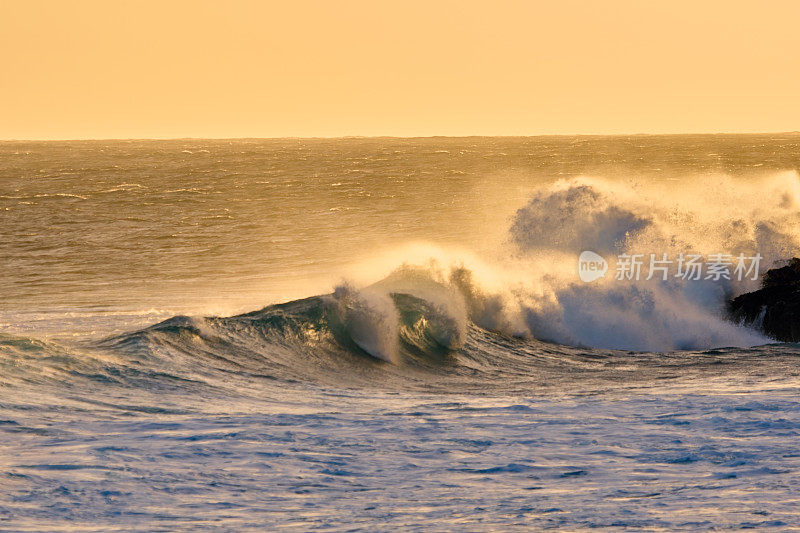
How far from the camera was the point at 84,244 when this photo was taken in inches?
1193

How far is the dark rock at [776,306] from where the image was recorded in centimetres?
1458

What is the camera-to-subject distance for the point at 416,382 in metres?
11.9

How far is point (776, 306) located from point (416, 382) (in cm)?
689

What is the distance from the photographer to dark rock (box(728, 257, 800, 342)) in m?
14.6

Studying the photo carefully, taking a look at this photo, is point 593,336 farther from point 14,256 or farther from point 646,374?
point 14,256

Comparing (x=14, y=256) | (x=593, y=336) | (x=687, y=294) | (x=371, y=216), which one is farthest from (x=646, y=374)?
(x=371, y=216)

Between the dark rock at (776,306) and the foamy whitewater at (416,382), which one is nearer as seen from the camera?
the foamy whitewater at (416,382)

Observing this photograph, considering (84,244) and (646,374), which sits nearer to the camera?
(646,374)

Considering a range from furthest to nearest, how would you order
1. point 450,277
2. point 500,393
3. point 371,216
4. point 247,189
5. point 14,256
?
point 247,189 → point 371,216 → point 14,256 → point 450,277 → point 500,393

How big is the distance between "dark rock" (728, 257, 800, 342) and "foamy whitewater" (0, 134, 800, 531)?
338mm

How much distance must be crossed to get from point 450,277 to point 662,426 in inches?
335

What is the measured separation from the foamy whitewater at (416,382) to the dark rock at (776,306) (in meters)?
0.34

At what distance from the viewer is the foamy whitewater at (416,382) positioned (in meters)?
6.43

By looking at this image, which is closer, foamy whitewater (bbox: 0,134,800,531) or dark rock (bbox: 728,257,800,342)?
foamy whitewater (bbox: 0,134,800,531)
